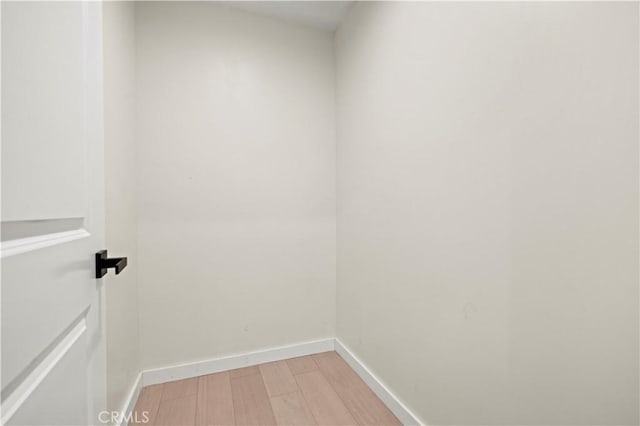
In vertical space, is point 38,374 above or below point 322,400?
above

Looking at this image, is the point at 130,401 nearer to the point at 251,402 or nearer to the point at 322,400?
the point at 251,402

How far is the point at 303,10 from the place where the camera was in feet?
6.07

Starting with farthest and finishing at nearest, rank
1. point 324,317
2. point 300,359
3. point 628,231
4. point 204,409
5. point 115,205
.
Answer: point 324,317 < point 300,359 < point 204,409 < point 115,205 < point 628,231

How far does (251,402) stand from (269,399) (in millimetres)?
100

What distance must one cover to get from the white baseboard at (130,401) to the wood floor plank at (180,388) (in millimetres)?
141

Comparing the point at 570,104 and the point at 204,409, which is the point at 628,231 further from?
the point at 204,409

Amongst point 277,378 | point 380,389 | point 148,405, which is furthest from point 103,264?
point 380,389

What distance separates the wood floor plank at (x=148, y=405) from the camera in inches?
55.2

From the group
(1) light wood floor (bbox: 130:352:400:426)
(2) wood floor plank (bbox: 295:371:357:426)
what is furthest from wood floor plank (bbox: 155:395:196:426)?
(2) wood floor plank (bbox: 295:371:357:426)

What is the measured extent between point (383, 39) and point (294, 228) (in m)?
1.32

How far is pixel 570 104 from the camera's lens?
2.45 feet

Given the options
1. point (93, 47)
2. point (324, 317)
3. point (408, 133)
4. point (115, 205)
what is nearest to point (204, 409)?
point (324, 317)

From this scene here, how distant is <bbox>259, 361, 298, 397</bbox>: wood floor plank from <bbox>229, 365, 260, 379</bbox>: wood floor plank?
0.13ft

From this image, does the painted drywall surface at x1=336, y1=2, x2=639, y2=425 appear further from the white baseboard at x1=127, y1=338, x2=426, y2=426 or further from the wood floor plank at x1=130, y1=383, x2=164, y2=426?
the wood floor plank at x1=130, y1=383, x2=164, y2=426
